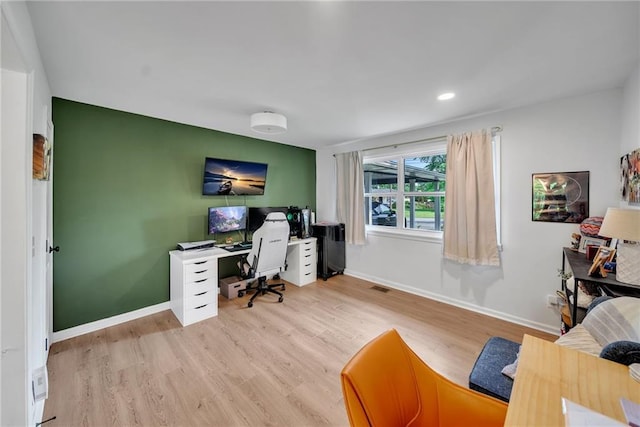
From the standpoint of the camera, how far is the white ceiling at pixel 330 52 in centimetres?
129

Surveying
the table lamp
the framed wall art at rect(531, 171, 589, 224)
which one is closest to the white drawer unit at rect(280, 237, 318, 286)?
the framed wall art at rect(531, 171, 589, 224)

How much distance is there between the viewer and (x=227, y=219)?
348 centimetres

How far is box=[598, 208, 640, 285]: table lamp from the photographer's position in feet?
4.56

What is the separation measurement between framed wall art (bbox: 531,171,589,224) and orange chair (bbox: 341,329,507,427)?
2278mm

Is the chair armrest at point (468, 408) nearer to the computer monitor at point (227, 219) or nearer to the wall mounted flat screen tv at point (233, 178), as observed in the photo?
the computer monitor at point (227, 219)

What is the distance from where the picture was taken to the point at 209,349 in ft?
7.50

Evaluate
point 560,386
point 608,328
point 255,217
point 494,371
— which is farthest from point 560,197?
point 255,217

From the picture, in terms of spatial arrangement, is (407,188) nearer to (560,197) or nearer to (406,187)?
(406,187)

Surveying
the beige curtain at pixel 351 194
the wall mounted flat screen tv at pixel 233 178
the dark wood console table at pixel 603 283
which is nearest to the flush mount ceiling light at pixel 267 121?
the wall mounted flat screen tv at pixel 233 178

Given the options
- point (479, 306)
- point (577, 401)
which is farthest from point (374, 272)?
point (577, 401)

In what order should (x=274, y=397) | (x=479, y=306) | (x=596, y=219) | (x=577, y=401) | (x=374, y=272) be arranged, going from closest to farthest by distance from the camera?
1. (x=577, y=401)
2. (x=274, y=397)
3. (x=596, y=219)
4. (x=479, y=306)
5. (x=374, y=272)

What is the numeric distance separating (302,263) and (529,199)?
291cm

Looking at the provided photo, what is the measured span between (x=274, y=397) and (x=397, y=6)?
2437mm

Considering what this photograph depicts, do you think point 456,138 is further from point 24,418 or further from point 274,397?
point 24,418
